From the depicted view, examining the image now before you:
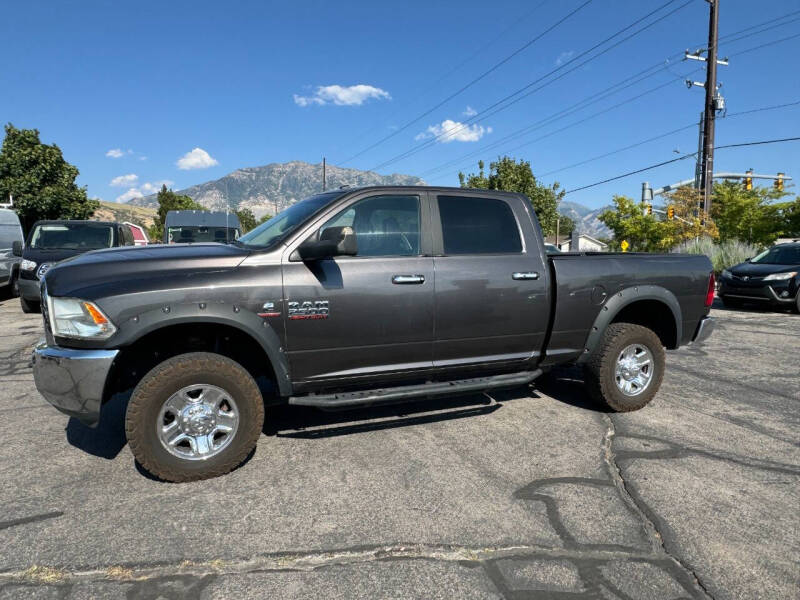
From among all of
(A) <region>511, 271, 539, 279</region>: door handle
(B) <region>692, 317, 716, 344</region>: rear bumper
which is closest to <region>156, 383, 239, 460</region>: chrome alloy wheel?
(A) <region>511, 271, 539, 279</region>: door handle

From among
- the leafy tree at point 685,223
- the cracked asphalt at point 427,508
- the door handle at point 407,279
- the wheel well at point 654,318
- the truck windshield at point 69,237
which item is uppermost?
the leafy tree at point 685,223

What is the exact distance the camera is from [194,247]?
12.6ft

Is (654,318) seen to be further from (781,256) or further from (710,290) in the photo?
(781,256)

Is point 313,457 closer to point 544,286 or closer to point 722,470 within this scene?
point 544,286

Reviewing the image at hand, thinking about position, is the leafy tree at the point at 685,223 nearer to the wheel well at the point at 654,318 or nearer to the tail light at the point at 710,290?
the tail light at the point at 710,290

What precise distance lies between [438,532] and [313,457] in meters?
1.27

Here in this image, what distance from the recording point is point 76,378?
124 inches

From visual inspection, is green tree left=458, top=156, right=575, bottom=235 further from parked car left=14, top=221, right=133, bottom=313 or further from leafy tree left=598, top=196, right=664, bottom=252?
parked car left=14, top=221, right=133, bottom=313

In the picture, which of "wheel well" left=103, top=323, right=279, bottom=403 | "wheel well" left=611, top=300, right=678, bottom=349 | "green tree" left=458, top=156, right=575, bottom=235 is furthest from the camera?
"green tree" left=458, top=156, right=575, bottom=235

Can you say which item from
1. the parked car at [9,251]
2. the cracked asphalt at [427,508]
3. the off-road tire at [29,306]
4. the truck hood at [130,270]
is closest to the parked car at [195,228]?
the parked car at [9,251]

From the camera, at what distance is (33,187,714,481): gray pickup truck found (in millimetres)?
3221

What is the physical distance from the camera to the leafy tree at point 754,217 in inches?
1062

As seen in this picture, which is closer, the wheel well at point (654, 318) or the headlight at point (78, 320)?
the headlight at point (78, 320)

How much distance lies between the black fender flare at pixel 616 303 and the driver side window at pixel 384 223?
5.89 feet
